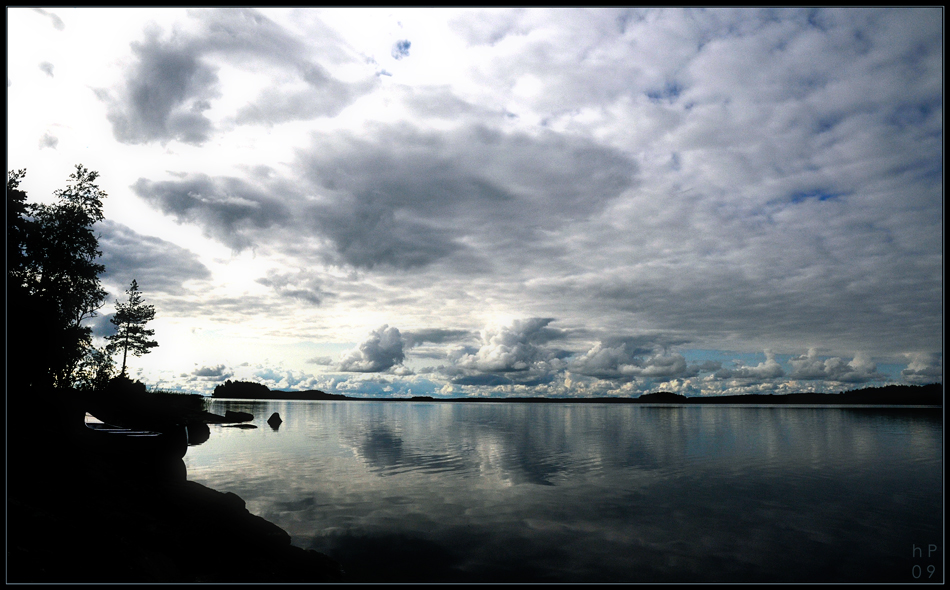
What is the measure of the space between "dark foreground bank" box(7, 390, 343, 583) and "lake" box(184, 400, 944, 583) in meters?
2.55

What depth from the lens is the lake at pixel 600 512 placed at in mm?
17670

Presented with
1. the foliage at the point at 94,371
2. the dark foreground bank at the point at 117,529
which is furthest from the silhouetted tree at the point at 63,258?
the dark foreground bank at the point at 117,529

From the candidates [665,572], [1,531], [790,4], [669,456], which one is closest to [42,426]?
[1,531]

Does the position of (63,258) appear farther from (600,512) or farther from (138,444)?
(600,512)

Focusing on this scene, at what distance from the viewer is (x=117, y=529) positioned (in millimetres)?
15234

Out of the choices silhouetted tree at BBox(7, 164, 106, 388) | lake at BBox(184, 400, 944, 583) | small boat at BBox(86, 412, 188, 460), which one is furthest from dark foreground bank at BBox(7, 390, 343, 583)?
silhouetted tree at BBox(7, 164, 106, 388)

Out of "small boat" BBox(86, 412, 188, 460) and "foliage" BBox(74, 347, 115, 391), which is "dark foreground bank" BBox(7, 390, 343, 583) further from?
"foliage" BBox(74, 347, 115, 391)

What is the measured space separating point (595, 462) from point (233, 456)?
110 feet

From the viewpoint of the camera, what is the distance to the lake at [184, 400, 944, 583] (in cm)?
1767

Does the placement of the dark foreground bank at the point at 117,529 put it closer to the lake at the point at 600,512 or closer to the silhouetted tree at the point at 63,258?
the lake at the point at 600,512

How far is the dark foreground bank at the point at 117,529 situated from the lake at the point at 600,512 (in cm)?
255

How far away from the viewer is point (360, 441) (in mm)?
58469

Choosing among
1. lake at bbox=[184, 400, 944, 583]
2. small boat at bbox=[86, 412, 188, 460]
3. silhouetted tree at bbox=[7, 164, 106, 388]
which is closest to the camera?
lake at bbox=[184, 400, 944, 583]

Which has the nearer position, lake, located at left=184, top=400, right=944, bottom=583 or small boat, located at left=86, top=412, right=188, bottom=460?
lake, located at left=184, top=400, right=944, bottom=583
